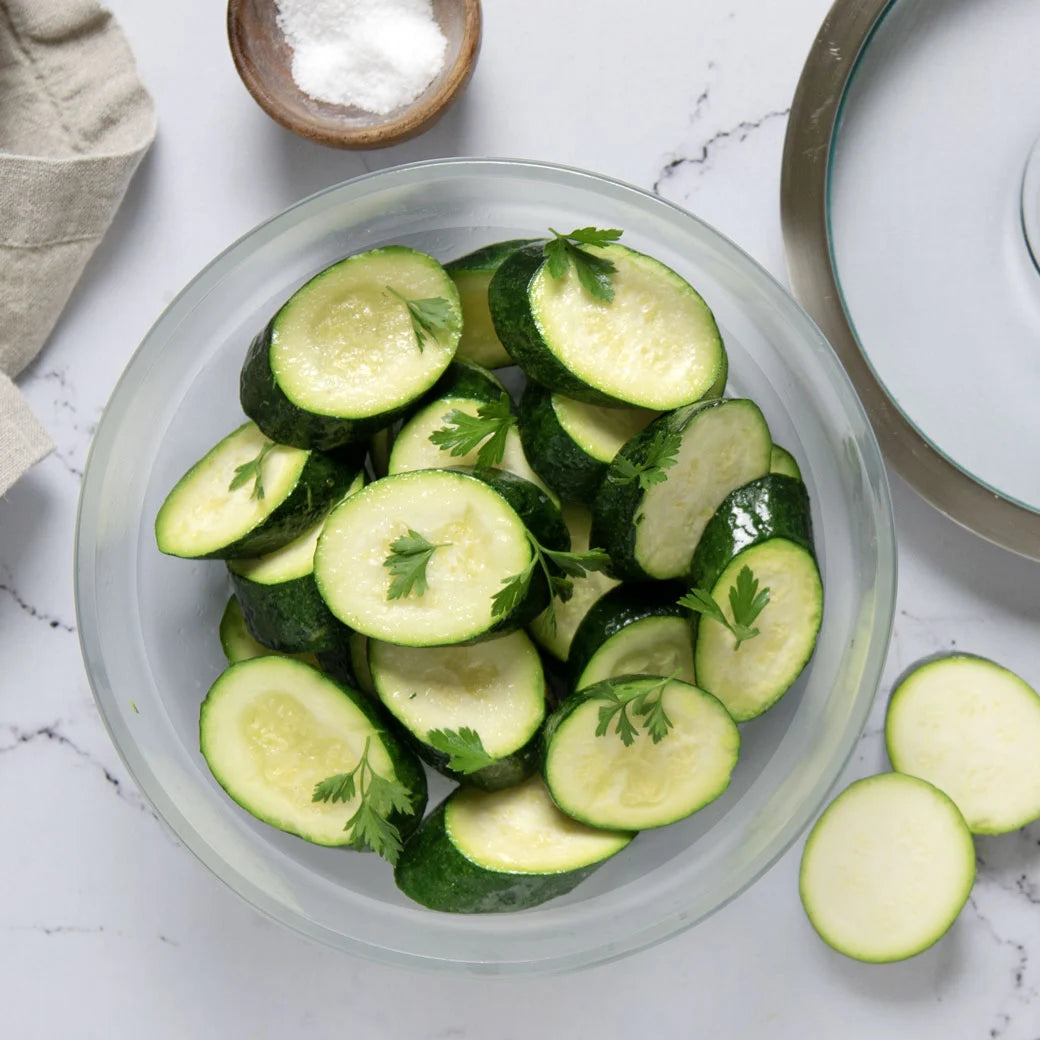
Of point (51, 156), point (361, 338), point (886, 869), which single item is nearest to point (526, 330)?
point (361, 338)

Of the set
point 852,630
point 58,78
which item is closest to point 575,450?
point 852,630

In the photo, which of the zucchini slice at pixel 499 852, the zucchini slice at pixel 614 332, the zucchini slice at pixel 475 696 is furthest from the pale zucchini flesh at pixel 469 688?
the zucchini slice at pixel 614 332

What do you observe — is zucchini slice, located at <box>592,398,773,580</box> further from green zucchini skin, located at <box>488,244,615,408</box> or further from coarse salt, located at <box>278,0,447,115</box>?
coarse salt, located at <box>278,0,447,115</box>

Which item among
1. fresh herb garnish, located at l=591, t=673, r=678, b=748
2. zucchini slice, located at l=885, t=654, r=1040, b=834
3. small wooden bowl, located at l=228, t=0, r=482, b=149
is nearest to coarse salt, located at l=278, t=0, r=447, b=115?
small wooden bowl, located at l=228, t=0, r=482, b=149

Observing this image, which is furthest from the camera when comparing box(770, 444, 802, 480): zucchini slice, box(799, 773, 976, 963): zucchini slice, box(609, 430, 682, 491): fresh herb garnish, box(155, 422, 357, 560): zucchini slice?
box(799, 773, 976, 963): zucchini slice

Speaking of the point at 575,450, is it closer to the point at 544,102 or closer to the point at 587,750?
the point at 587,750

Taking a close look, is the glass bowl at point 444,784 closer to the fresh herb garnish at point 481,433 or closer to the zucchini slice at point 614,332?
the zucchini slice at point 614,332
